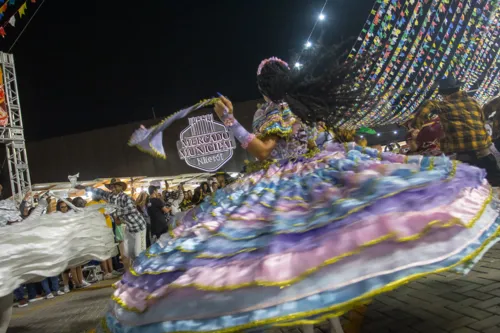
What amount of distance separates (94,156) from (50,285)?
37.6 ft

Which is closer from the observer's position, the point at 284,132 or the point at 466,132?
the point at 284,132

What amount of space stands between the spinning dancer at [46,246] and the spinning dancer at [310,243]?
168 cm

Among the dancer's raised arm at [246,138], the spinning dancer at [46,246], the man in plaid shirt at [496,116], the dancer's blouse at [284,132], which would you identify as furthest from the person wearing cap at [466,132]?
the spinning dancer at [46,246]

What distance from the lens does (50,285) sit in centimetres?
661

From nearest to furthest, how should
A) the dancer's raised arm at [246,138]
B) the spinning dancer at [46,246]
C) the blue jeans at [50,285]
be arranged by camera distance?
the dancer's raised arm at [246,138], the spinning dancer at [46,246], the blue jeans at [50,285]

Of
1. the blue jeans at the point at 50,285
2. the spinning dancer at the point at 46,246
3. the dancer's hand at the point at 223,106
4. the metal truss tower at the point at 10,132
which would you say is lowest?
the blue jeans at the point at 50,285

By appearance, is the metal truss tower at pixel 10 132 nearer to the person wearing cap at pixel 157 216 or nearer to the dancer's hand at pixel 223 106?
the person wearing cap at pixel 157 216

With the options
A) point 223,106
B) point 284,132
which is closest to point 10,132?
point 223,106

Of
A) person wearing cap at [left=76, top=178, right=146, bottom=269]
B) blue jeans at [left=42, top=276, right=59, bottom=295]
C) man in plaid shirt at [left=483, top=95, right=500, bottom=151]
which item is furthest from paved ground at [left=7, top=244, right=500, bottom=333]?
man in plaid shirt at [left=483, top=95, right=500, bottom=151]

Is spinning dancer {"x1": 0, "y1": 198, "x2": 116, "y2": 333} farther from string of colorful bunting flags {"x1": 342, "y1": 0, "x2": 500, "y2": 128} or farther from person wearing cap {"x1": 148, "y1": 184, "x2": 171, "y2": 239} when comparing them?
string of colorful bunting flags {"x1": 342, "y1": 0, "x2": 500, "y2": 128}

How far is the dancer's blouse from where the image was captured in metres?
2.58

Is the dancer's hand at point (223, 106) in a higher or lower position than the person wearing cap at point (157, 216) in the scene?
higher

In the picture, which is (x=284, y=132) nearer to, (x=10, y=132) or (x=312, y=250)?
(x=312, y=250)

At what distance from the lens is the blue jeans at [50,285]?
6445mm
